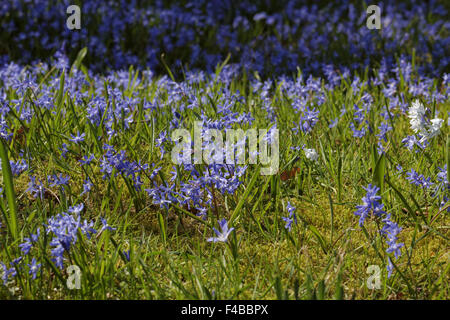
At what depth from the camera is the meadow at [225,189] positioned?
231 centimetres

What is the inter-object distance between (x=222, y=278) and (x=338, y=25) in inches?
204

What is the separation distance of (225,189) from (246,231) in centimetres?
24

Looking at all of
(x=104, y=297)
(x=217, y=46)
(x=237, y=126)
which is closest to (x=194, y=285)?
(x=104, y=297)

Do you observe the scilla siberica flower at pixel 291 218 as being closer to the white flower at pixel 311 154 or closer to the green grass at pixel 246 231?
Result: the green grass at pixel 246 231

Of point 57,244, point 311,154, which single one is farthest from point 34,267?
point 311,154

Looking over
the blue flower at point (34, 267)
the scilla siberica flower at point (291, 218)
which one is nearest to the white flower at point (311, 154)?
the scilla siberica flower at point (291, 218)

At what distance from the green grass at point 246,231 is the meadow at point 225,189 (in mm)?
11
